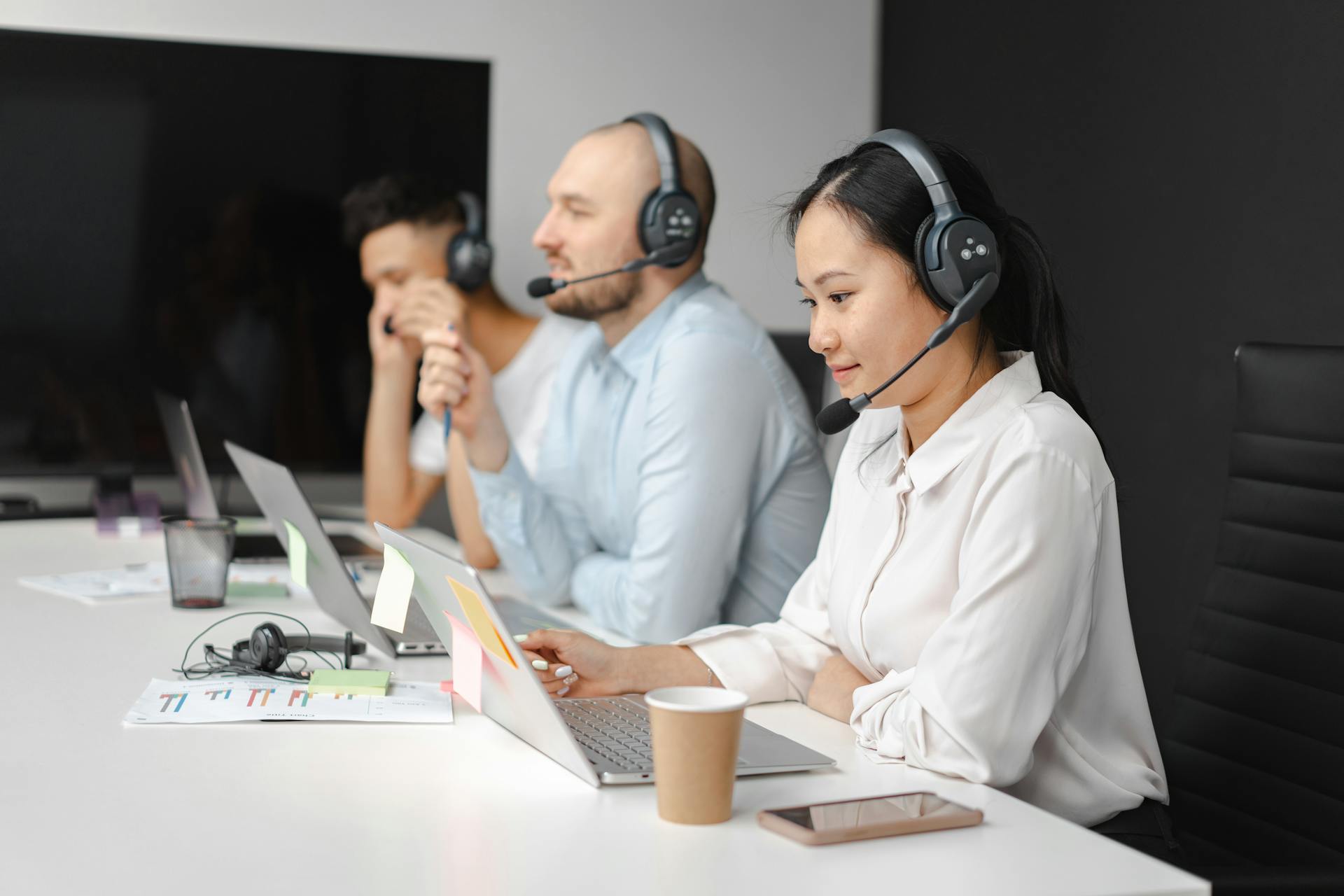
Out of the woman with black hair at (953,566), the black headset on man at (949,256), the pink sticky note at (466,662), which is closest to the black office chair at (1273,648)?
the woman with black hair at (953,566)

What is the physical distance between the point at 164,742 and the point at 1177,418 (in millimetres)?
1816

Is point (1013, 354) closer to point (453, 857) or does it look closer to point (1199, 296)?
point (453, 857)

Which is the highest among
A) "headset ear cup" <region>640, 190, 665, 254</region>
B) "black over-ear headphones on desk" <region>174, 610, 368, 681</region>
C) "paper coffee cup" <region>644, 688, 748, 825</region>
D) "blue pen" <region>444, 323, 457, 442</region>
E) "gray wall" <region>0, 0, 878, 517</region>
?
"gray wall" <region>0, 0, 878, 517</region>

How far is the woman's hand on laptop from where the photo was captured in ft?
4.19

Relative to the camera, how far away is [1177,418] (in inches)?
90.7

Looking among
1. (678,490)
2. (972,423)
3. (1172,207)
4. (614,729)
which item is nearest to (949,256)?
(972,423)

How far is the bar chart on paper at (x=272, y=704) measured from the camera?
1.16 m

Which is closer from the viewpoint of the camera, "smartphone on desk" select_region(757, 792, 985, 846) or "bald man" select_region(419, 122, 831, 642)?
"smartphone on desk" select_region(757, 792, 985, 846)

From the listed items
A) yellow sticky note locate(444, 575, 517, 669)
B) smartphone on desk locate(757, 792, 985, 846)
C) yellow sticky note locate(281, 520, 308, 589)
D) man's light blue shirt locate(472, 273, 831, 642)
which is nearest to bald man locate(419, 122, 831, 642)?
man's light blue shirt locate(472, 273, 831, 642)

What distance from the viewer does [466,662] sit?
114cm

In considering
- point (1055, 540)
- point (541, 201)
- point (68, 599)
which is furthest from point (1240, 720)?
point (541, 201)

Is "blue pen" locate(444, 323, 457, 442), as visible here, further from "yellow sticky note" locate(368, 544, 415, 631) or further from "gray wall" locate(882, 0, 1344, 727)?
"gray wall" locate(882, 0, 1344, 727)

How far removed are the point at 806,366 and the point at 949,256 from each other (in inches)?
51.8

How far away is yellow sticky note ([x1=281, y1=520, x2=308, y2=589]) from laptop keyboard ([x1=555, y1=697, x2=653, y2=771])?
1.54 feet
